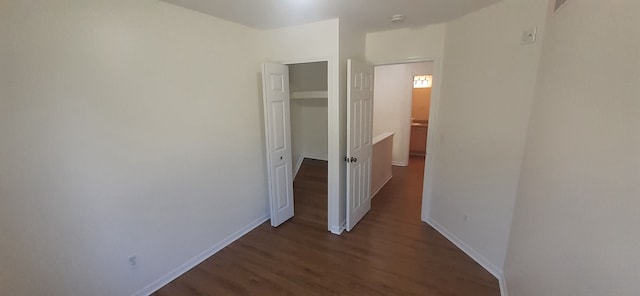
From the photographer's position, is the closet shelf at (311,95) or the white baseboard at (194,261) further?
the closet shelf at (311,95)

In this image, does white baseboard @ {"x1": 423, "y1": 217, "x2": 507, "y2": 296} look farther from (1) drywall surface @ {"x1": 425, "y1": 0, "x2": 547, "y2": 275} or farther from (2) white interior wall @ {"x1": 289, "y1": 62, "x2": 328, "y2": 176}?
(2) white interior wall @ {"x1": 289, "y1": 62, "x2": 328, "y2": 176}

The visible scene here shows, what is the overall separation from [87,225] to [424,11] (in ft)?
10.6

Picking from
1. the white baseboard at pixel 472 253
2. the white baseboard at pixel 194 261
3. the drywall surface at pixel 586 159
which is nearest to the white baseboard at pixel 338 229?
the white baseboard at pixel 194 261

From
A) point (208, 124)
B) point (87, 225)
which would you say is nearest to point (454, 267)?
point (208, 124)

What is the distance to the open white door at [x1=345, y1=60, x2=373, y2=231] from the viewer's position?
2.69m

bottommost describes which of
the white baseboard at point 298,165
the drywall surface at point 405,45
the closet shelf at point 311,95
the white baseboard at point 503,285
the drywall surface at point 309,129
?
the white baseboard at point 503,285

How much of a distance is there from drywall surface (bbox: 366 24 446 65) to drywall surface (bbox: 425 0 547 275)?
13cm

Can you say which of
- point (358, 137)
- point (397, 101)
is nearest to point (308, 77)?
point (358, 137)

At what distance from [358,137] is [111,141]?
7.52 ft

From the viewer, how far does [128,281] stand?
195cm

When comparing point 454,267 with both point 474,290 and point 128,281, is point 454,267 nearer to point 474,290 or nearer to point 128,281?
point 474,290

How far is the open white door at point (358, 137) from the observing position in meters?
2.69

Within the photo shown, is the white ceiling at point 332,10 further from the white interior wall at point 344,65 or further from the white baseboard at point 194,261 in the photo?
the white baseboard at point 194,261

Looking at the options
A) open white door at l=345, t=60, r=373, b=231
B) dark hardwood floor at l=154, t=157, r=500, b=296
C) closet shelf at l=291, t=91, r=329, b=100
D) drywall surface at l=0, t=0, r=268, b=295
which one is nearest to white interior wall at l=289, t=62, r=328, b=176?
closet shelf at l=291, t=91, r=329, b=100
